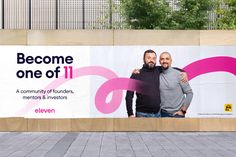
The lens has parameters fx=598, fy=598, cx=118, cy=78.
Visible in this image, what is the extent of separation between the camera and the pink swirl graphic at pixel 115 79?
20203mm

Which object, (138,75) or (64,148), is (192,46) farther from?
(64,148)

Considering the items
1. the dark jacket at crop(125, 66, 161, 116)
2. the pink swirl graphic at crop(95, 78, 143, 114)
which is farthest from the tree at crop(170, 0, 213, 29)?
the pink swirl graphic at crop(95, 78, 143, 114)

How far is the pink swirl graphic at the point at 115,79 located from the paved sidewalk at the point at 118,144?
985 millimetres

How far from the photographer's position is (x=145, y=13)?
28.8 m

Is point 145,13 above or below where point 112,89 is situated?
above

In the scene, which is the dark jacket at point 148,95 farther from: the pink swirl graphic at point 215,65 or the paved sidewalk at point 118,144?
the pink swirl graphic at point 215,65

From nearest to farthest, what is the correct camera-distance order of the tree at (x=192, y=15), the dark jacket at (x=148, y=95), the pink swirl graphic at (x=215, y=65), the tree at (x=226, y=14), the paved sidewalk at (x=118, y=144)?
the paved sidewalk at (x=118, y=144), the dark jacket at (x=148, y=95), the pink swirl graphic at (x=215, y=65), the tree at (x=226, y=14), the tree at (x=192, y=15)

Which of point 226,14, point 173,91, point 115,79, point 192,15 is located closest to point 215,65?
point 173,91

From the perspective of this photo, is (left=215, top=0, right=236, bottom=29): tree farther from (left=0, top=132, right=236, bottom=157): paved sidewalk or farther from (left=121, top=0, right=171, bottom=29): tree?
(left=0, top=132, right=236, bottom=157): paved sidewalk

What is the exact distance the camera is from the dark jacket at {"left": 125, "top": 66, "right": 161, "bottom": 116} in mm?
20094

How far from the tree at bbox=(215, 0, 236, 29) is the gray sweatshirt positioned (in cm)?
916

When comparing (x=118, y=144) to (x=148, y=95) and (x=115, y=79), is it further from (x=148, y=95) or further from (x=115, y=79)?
(x=115, y=79)

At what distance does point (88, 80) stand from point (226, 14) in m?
11.5

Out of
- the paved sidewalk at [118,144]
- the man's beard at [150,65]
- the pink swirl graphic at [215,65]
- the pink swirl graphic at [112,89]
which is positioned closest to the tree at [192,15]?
the pink swirl graphic at [215,65]
